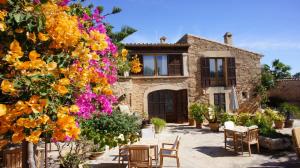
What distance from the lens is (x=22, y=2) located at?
5.85 feet

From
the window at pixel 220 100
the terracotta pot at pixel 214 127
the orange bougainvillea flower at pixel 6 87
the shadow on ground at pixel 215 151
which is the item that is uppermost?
the orange bougainvillea flower at pixel 6 87

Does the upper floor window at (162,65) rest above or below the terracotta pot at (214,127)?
above

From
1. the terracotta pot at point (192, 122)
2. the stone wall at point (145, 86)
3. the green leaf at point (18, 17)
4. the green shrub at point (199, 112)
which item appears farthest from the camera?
the stone wall at point (145, 86)

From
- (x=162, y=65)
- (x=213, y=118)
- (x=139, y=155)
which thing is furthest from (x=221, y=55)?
(x=139, y=155)

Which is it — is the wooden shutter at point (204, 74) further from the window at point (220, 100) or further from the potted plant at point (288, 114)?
the potted plant at point (288, 114)

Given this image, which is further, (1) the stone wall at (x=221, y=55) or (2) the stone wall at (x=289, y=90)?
(2) the stone wall at (x=289, y=90)

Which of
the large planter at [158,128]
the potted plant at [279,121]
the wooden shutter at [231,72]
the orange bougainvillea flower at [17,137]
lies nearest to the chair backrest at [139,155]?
the orange bougainvillea flower at [17,137]

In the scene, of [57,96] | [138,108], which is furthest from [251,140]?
[138,108]

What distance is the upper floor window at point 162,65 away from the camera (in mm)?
16578

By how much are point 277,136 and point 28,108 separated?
9.29 m

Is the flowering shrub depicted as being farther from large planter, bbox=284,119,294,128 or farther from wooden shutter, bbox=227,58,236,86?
wooden shutter, bbox=227,58,236,86

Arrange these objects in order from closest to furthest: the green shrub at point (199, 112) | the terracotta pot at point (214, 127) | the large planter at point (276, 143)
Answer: the large planter at point (276, 143), the terracotta pot at point (214, 127), the green shrub at point (199, 112)

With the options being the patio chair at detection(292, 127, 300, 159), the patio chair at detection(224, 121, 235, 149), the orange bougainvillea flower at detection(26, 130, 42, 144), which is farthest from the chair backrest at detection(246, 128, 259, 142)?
the orange bougainvillea flower at detection(26, 130, 42, 144)

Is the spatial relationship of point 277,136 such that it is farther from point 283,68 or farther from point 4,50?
point 283,68
